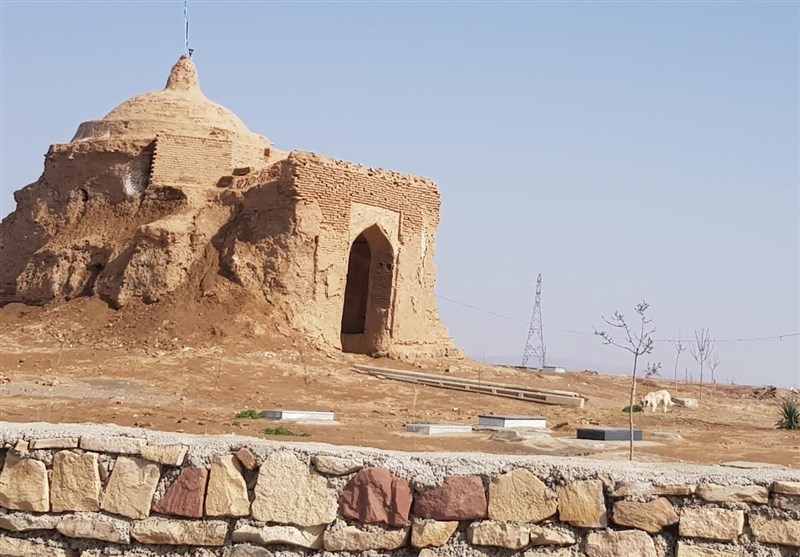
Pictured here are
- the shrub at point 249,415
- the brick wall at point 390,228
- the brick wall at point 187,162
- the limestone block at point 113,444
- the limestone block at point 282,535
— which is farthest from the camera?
the brick wall at point 187,162

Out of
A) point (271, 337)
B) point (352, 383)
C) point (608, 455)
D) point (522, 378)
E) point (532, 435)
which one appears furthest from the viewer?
point (522, 378)

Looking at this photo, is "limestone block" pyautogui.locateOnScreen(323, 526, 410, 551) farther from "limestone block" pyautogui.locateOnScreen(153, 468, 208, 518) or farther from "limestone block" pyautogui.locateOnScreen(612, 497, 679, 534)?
"limestone block" pyautogui.locateOnScreen(612, 497, 679, 534)

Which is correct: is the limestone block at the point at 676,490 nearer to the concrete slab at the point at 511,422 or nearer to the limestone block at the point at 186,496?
the limestone block at the point at 186,496

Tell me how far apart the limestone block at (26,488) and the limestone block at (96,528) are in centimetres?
15

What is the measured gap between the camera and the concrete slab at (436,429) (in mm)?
12055

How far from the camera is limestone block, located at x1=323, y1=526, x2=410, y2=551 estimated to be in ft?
15.7

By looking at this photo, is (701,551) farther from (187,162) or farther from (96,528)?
(187,162)

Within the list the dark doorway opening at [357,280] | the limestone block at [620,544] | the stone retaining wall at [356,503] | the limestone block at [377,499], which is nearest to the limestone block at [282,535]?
the stone retaining wall at [356,503]

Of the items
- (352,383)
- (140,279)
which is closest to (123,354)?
(140,279)

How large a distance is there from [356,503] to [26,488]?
1753mm

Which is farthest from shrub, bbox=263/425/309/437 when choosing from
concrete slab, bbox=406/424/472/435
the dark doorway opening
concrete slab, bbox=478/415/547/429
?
the dark doorway opening

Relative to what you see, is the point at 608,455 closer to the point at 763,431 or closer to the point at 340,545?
the point at 340,545

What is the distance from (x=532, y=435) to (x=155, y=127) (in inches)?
640

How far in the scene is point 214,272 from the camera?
2189cm
